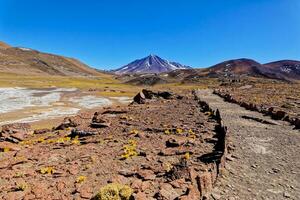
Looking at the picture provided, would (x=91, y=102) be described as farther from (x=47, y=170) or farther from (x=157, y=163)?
(x=157, y=163)

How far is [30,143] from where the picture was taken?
2767 centimetres

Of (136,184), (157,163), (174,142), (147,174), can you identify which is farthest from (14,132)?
(136,184)

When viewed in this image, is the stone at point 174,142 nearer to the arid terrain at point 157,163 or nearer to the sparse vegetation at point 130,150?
the arid terrain at point 157,163

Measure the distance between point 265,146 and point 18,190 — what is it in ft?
50.8

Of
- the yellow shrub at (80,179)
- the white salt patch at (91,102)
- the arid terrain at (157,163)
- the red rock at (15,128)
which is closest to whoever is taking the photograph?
the arid terrain at (157,163)

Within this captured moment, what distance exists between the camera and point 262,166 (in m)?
17.3

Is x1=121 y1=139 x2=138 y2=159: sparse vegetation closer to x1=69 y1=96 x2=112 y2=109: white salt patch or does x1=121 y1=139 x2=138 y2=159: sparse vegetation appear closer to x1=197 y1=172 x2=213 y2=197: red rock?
x1=197 y1=172 x2=213 y2=197: red rock

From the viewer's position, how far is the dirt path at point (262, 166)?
13922 millimetres

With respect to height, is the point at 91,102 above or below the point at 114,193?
below

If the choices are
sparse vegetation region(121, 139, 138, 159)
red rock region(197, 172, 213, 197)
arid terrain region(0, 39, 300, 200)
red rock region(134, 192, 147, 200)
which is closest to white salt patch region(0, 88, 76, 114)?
arid terrain region(0, 39, 300, 200)

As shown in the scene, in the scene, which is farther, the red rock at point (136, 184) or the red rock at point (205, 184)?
the red rock at point (136, 184)

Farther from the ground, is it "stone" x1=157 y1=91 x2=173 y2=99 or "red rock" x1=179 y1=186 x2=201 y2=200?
"red rock" x1=179 y1=186 x2=201 y2=200

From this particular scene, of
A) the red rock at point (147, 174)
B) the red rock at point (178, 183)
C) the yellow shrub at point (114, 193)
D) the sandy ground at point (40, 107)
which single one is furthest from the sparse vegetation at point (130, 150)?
the sandy ground at point (40, 107)

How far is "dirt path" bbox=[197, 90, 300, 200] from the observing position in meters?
13.9
